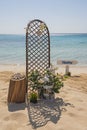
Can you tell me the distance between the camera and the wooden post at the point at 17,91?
6133 millimetres

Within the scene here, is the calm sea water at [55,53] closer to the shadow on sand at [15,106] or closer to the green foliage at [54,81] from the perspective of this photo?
the green foliage at [54,81]

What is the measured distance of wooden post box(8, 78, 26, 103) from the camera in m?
6.13

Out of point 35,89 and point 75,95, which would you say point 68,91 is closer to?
point 75,95

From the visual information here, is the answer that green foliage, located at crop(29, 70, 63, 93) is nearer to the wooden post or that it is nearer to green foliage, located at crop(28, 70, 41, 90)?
green foliage, located at crop(28, 70, 41, 90)

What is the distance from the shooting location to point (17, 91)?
619 cm

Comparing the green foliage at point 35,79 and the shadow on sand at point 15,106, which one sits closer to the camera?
the shadow on sand at point 15,106

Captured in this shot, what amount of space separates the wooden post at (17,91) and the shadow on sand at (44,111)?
0.33 meters

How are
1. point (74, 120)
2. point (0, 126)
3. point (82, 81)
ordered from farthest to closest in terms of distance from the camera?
point (82, 81)
point (74, 120)
point (0, 126)

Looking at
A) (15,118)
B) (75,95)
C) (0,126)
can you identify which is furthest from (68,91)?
(0,126)

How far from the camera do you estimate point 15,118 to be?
5.25 m

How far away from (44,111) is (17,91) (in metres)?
0.90

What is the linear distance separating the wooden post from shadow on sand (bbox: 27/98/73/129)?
329 millimetres

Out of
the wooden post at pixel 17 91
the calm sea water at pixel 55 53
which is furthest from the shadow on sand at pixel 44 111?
the calm sea water at pixel 55 53

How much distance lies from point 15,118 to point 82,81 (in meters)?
4.53
